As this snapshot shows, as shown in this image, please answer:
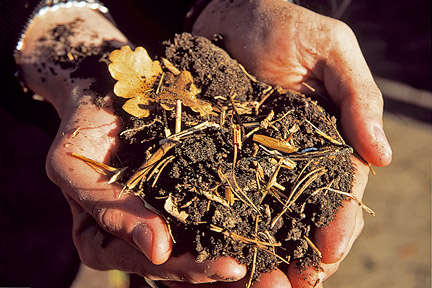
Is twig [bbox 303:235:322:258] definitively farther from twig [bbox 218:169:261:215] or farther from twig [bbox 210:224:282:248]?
twig [bbox 218:169:261:215]

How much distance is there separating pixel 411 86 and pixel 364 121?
3.06m

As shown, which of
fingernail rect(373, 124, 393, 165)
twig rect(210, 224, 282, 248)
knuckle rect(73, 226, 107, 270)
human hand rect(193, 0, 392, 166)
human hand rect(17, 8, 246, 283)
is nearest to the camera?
twig rect(210, 224, 282, 248)

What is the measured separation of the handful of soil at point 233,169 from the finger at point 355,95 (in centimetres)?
16

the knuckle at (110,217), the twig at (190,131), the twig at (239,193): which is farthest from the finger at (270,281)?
the twig at (190,131)

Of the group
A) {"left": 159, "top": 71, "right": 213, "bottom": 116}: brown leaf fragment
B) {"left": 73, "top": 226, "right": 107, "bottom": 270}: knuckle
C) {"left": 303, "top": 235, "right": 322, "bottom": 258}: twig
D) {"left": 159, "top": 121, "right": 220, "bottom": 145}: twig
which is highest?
{"left": 159, "top": 71, "right": 213, "bottom": 116}: brown leaf fragment

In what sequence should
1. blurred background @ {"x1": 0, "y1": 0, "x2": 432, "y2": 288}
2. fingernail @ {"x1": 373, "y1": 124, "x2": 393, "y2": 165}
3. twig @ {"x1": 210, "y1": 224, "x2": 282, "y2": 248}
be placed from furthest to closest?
blurred background @ {"x1": 0, "y1": 0, "x2": 432, "y2": 288}
fingernail @ {"x1": 373, "y1": 124, "x2": 393, "y2": 165}
twig @ {"x1": 210, "y1": 224, "x2": 282, "y2": 248}

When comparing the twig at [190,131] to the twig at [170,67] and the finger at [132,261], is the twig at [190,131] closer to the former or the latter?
the twig at [170,67]

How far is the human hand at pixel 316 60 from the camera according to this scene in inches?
88.0

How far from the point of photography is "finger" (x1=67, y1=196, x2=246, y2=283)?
1847 millimetres

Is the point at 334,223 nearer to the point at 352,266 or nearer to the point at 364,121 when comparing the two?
the point at 364,121

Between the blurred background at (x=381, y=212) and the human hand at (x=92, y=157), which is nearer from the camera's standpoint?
the human hand at (x=92, y=157)

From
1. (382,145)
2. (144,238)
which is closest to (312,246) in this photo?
(382,145)

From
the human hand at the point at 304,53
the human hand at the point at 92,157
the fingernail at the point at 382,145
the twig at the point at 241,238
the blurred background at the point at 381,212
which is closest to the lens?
the twig at the point at 241,238

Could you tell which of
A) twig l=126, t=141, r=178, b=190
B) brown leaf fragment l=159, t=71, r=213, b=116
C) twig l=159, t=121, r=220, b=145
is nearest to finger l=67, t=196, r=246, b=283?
twig l=126, t=141, r=178, b=190
